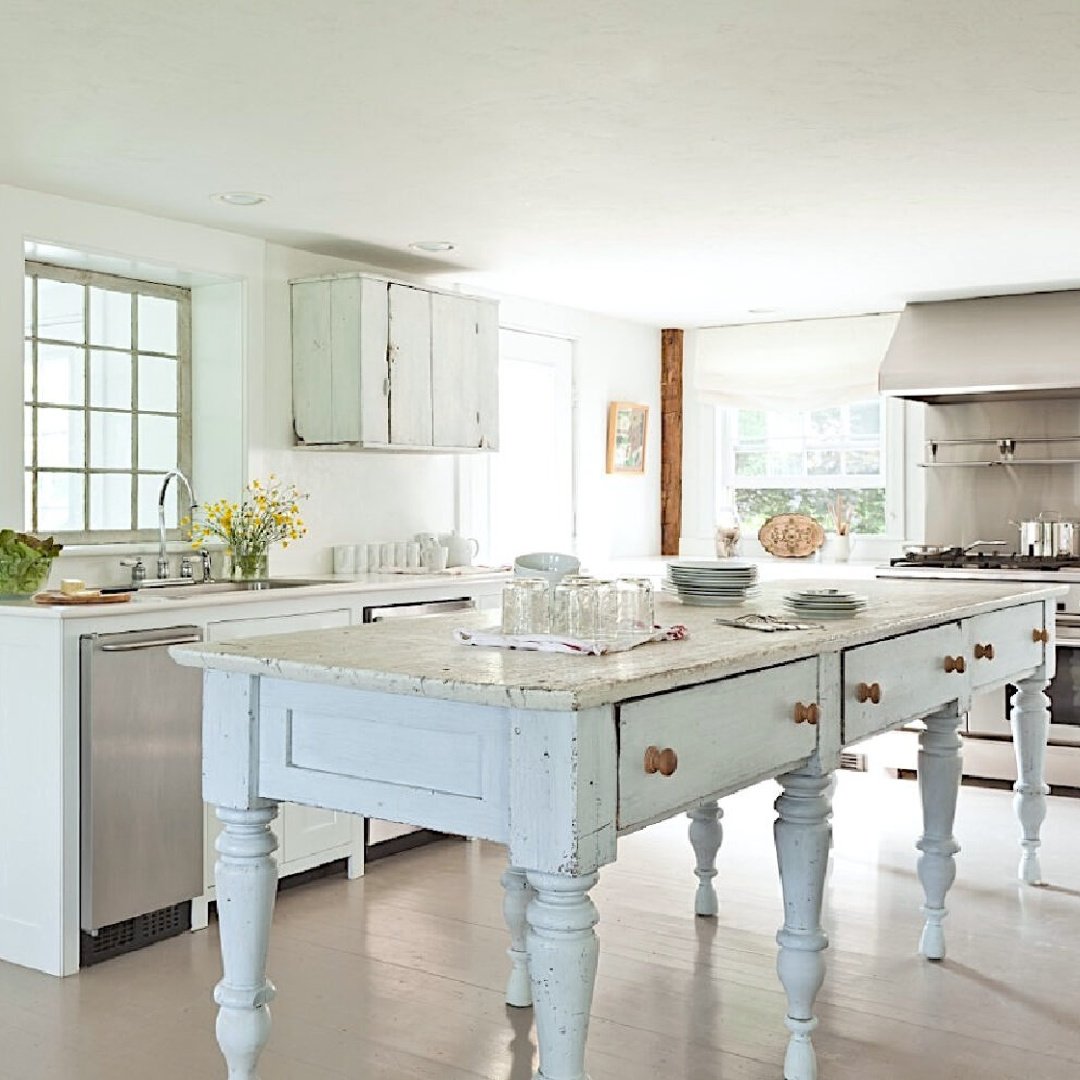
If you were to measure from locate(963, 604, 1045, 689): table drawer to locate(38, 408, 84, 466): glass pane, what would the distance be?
11.1ft

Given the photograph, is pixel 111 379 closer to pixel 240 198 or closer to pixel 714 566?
pixel 240 198

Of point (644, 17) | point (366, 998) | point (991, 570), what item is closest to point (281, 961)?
point (366, 998)

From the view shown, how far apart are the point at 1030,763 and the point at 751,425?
3881 millimetres

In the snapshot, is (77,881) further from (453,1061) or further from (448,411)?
(448,411)

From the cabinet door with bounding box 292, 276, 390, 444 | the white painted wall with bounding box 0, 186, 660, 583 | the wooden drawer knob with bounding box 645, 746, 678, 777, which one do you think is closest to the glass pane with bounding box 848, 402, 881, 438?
the white painted wall with bounding box 0, 186, 660, 583

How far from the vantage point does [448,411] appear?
5.94 metres

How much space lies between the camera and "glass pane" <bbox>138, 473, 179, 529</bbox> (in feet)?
17.7

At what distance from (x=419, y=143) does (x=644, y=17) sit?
1201 mm

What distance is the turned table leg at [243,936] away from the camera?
244 cm

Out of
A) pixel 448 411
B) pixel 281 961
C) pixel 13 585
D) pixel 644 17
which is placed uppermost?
pixel 644 17

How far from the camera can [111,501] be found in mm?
5289

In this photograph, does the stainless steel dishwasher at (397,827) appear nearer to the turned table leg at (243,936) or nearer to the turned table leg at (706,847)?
the turned table leg at (706,847)

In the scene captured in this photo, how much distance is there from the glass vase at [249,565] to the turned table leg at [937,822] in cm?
266

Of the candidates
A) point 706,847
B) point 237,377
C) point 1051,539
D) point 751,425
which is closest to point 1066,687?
point 1051,539
